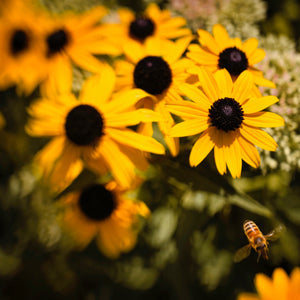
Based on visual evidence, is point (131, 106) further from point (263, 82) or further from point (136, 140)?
point (263, 82)

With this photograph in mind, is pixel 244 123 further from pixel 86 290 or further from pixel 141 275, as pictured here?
pixel 86 290

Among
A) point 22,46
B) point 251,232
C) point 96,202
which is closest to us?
point 251,232

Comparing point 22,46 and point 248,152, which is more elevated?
point 248,152

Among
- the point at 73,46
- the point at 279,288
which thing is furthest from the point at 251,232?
the point at 73,46

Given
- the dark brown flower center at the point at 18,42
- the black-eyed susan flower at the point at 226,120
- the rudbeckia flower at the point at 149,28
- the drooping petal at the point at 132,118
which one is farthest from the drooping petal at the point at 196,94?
the dark brown flower center at the point at 18,42

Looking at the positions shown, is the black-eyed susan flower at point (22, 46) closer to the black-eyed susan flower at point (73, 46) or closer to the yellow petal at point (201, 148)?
the black-eyed susan flower at point (73, 46)

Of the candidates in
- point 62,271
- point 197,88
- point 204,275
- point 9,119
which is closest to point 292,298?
point 197,88
